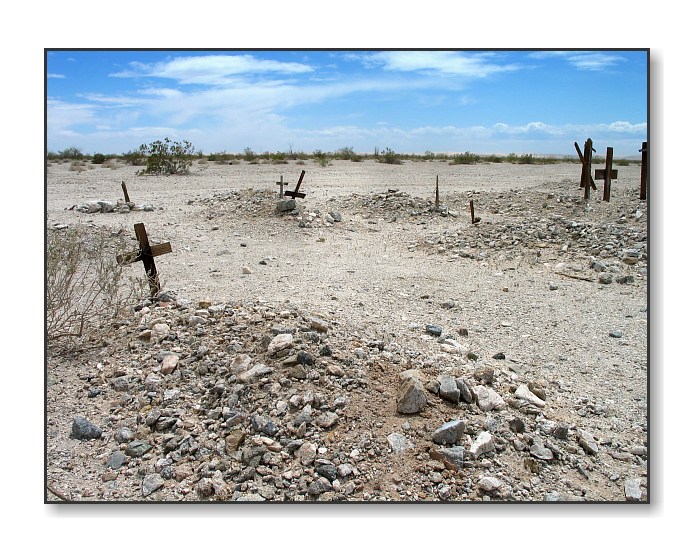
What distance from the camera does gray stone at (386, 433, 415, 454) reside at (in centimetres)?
348

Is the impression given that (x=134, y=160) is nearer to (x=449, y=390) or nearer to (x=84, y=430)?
(x=84, y=430)

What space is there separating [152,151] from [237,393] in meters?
15.8

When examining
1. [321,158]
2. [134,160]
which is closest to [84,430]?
[134,160]

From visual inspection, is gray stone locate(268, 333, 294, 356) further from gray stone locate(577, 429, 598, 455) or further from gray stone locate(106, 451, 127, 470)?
gray stone locate(577, 429, 598, 455)

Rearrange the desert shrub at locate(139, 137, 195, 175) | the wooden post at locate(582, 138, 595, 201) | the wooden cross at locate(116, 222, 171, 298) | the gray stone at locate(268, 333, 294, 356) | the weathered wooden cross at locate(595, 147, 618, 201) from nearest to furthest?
the gray stone at locate(268, 333, 294, 356) → the wooden cross at locate(116, 222, 171, 298) → the weathered wooden cross at locate(595, 147, 618, 201) → the wooden post at locate(582, 138, 595, 201) → the desert shrub at locate(139, 137, 195, 175)

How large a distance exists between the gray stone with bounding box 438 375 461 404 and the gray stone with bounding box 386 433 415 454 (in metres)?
0.42

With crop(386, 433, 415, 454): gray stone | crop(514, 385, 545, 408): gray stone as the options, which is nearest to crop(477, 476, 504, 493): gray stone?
crop(386, 433, 415, 454): gray stone

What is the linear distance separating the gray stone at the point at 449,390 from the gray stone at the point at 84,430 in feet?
6.97

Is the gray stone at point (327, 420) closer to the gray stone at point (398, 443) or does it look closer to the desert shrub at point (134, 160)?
the gray stone at point (398, 443)

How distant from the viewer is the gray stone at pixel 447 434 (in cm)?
351

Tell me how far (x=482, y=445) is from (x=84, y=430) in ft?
7.82

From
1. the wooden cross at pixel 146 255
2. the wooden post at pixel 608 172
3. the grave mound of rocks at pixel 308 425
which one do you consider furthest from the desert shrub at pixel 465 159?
the grave mound of rocks at pixel 308 425

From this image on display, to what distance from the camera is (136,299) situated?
499cm
